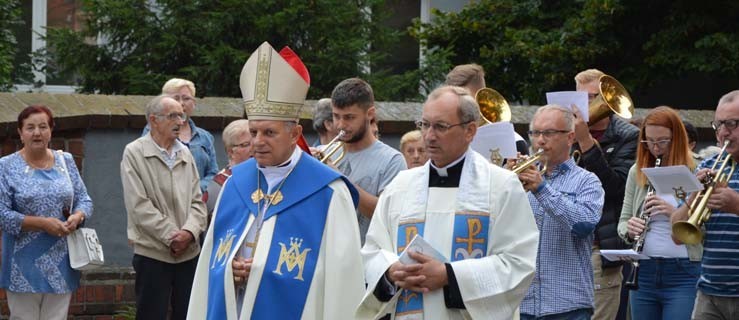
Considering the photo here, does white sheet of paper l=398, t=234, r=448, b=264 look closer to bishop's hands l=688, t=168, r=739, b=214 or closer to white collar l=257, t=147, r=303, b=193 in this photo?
white collar l=257, t=147, r=303, b=193

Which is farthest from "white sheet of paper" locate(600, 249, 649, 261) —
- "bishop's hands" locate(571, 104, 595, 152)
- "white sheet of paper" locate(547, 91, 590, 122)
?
"white sheet of paper" locate(547, 91, 590, 122)

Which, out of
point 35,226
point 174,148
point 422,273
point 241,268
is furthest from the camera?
point 174,148

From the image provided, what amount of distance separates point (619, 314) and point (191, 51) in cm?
667

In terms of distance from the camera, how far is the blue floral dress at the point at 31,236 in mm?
9508

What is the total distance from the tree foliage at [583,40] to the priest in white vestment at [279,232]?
8202mm

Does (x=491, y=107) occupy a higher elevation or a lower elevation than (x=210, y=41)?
lower

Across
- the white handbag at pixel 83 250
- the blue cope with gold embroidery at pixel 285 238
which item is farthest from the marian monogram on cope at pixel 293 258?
the white handbag at pixel 83 250

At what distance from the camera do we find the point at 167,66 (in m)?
14.4

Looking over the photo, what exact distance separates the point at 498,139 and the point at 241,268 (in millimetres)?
1809

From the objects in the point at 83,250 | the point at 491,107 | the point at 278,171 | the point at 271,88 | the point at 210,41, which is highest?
the point at 210,41

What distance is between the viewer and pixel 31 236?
961 cm

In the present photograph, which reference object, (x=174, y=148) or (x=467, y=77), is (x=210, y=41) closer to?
(x=174, y=148)

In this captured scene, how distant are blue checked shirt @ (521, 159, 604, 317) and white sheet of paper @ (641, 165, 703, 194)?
1.16 feet

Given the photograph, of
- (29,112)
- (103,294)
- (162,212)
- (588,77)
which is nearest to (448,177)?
(588,77)
